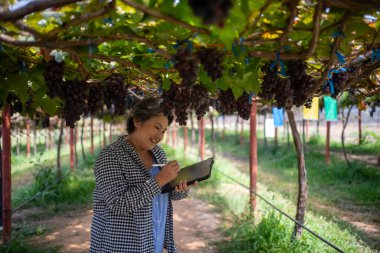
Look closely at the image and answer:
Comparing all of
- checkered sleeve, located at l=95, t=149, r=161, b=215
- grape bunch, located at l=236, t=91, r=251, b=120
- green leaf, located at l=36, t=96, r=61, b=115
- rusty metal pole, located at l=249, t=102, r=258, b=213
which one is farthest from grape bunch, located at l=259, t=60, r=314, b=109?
rusty metal pole, located at l=249, t=102, r=258, b=213

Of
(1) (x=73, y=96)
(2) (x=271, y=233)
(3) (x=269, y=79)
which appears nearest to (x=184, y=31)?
(3) (x=269, y=79)

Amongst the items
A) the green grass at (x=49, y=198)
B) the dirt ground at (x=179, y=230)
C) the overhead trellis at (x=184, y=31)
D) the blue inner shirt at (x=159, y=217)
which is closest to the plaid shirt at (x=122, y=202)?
the blue inner shirt at (x=159, y=217)

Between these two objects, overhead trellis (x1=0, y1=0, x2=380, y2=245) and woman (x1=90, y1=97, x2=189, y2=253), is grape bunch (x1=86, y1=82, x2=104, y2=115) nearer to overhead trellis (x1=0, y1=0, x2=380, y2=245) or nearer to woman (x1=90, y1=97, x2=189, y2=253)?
overhead trellis (x1=0, y1=0, x2=380, y2=245)

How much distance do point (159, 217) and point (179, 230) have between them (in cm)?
387

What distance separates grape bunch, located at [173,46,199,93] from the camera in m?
1.66

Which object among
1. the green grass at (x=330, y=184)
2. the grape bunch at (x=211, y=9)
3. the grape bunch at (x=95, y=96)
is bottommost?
the green grass at (x=330, y=184)

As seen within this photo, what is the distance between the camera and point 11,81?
2.27 m

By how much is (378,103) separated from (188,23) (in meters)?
9.45

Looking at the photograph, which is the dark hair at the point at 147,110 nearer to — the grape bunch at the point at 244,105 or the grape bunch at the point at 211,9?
the grape bunch at the point at 244,105

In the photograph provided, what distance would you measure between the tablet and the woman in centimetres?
5

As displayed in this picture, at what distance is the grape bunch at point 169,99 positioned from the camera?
8.57ft

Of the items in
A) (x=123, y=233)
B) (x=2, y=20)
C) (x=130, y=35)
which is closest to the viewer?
(x=2, y=20)

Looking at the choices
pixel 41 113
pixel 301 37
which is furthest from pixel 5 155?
pixel 301 37

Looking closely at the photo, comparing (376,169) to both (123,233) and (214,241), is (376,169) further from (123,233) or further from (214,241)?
(123,233)
